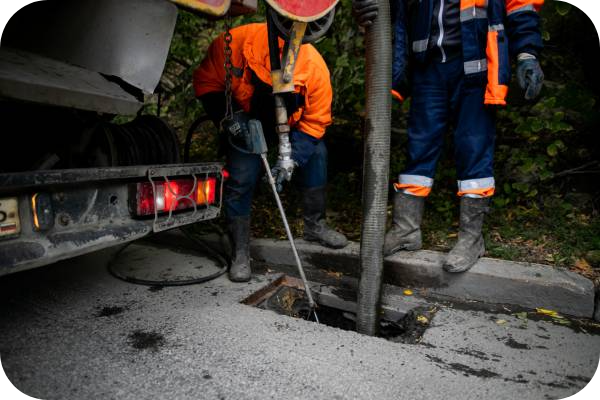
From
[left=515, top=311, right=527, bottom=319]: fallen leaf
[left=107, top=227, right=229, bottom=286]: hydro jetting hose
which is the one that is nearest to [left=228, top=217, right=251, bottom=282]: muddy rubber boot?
[left=107, top=227, right=229, bottom=286]: hydro jetting hose

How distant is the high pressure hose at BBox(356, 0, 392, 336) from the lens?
6.42 ft

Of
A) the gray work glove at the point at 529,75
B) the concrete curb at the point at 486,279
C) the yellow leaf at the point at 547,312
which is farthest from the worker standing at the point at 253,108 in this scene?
the yellow leaf at the point at 547,312

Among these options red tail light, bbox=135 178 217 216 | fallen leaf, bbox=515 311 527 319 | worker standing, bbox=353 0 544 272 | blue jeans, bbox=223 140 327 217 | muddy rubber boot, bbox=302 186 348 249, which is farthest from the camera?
muddy rubber boot, bbox=302 186 348 249

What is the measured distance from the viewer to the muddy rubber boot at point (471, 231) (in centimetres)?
236

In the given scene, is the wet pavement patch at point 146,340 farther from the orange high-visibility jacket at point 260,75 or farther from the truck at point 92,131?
the orange high-visibility jacket at point 260,75

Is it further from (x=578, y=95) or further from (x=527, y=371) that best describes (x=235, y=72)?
(x=578, y=95)

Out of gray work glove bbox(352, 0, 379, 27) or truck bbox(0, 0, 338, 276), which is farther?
gray work glove bbox(352, 0, 379, 27)

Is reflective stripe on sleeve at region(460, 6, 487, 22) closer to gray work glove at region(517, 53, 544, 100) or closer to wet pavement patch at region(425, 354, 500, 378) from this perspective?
gray work glove at region(517, 53, 544, 100)

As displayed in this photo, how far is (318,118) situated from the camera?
8.43 feet

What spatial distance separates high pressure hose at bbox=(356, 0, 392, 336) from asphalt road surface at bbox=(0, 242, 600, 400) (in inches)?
11.1

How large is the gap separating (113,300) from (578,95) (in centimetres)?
333

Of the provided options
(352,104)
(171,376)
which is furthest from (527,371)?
(352,104)

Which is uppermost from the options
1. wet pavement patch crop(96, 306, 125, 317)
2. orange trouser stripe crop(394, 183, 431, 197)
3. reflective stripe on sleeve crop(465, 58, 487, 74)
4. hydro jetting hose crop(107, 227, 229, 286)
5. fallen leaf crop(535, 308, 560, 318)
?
reflective stripe on sleeve crop(465, 58, 487, 74)

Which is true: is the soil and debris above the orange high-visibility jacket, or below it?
below
